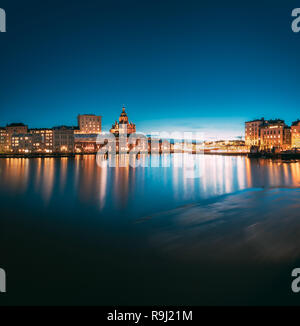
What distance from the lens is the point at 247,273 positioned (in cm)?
490

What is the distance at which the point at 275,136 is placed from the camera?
7656 cm

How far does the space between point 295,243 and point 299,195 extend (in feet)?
30.3

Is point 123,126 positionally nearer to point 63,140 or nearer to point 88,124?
point 88,124

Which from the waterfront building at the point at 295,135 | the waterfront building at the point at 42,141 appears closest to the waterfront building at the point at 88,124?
the waterfront building at the point at 42,141

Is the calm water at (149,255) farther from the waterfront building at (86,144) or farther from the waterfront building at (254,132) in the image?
the waterfront building at (86,144)

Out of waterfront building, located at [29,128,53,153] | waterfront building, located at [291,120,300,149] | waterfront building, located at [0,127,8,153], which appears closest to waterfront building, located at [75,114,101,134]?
waterfront building, located at [29,128,53,153]

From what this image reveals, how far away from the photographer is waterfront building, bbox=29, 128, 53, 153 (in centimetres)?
8562

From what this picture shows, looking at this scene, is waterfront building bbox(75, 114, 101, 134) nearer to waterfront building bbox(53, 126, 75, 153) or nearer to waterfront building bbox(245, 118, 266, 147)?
waterfront building bbox(53, 126, 75, 153)

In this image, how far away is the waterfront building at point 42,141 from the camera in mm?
85625

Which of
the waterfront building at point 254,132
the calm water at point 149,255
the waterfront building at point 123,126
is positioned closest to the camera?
the calm water at point 149,255

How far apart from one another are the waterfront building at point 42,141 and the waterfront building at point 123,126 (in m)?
47.5

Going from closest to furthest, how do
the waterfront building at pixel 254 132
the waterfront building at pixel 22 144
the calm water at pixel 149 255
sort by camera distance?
1. the calm water at pixel 149 255
2. the waterfront building at pixel 22 144
3. the waterfront building at pixel 254 132
